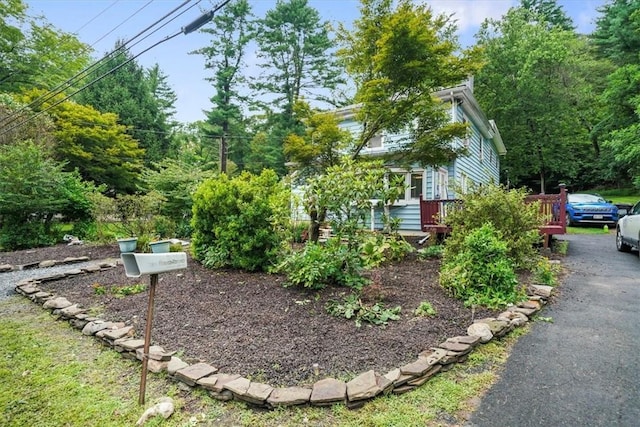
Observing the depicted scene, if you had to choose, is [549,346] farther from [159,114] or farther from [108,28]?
[159,114]

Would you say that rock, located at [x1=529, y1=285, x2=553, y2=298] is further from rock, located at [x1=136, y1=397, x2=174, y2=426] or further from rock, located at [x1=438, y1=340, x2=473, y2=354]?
rock, located at [x1=136, y1=397, x2=174, y2=426]

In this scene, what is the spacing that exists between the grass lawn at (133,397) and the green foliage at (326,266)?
193 centimetres

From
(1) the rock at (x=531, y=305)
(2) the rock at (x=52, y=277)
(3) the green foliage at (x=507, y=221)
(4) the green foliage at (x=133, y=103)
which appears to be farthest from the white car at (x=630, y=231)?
(4) the green foliage at (x=133, y=103)

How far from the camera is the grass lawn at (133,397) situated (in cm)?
211

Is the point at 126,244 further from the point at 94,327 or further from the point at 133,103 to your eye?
the point at 133,103

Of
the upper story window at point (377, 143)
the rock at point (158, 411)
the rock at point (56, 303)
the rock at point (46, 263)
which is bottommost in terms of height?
the rock at point (158, 411)

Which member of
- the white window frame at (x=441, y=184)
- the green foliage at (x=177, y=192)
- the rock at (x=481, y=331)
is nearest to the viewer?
the rock at (x=481, y=331)

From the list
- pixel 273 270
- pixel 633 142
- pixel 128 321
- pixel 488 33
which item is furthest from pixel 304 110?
pixel 488 33

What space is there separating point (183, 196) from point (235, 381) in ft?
33.6

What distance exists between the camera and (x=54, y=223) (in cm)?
1066

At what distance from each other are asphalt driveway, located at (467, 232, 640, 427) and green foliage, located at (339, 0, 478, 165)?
4567 millimetres

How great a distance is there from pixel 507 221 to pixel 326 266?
3544 millimetres

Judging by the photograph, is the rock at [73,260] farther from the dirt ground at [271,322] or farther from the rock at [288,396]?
the rock at [288,396]

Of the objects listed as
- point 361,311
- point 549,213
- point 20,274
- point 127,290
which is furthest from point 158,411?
point 549,213
